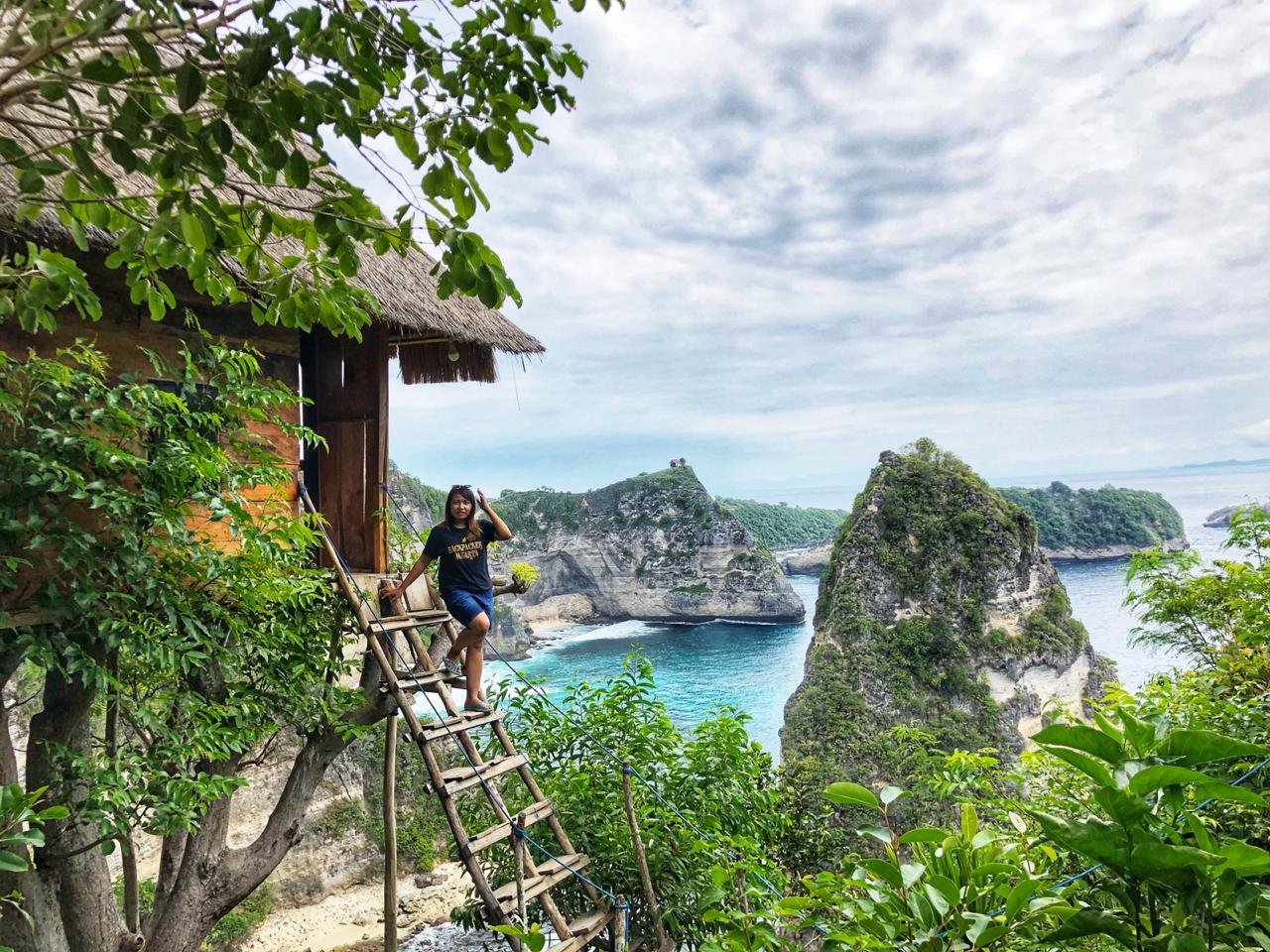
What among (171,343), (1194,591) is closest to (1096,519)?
(1194,591)

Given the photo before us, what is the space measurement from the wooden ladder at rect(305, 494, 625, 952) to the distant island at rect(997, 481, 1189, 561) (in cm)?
5008

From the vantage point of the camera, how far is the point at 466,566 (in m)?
4.09

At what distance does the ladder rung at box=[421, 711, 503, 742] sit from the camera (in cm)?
356

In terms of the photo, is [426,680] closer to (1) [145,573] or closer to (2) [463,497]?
(2) [463,497]

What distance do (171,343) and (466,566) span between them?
6.27ft

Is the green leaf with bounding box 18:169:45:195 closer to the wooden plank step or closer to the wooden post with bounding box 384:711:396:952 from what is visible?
the wooden post with bounding box 384:711:396:952

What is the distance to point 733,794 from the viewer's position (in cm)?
Answer: 397

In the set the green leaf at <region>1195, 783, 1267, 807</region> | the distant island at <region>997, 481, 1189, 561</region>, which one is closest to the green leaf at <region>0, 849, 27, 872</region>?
the green leaf at <region>1195, 783, 1267, 807</region>

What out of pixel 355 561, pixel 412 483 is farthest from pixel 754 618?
pixel 355 561

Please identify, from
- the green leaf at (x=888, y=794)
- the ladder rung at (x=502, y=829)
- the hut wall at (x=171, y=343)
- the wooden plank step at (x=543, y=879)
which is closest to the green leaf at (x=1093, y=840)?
the green leaf at (x=888, y=794)

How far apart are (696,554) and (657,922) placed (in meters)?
46.6

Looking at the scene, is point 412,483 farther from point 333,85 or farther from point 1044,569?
point 333,85

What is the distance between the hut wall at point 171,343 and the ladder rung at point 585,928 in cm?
241

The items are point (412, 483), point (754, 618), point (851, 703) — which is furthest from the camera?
point (754, 618)
